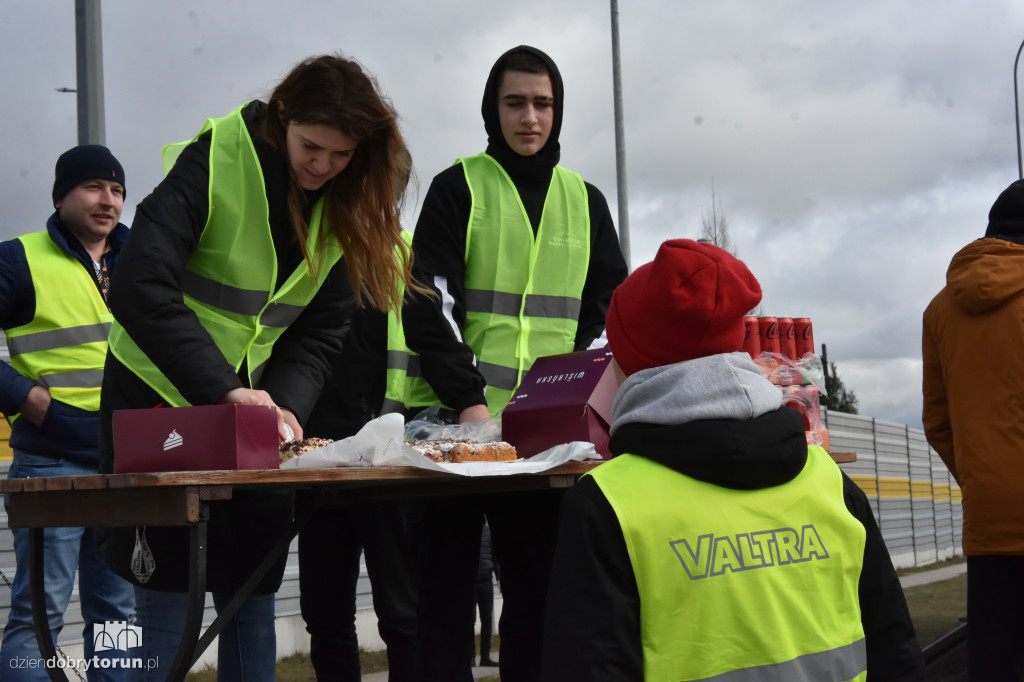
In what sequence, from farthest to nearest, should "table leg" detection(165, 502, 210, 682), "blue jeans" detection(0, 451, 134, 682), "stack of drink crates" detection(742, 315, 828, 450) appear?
"blue jeans" detection(0, 451, 134, 682) → "stack of drink crates" detection(742, 315, 828, 450) → "table leg" detection(165, 502, 210, 682)

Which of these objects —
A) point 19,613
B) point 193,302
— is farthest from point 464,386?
point 19,613

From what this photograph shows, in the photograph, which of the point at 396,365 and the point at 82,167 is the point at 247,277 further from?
the point at 82,167

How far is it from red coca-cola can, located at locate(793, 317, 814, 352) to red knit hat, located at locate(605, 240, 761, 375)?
209 cm

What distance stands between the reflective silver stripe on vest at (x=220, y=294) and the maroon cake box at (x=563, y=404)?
0.78m

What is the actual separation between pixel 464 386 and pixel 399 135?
77 cm

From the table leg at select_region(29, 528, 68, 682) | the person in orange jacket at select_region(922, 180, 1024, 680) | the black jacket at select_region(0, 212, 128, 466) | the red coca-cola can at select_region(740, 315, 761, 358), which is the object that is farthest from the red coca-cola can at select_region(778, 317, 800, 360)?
the black jacket at select_region(0, 212, 128, 466)

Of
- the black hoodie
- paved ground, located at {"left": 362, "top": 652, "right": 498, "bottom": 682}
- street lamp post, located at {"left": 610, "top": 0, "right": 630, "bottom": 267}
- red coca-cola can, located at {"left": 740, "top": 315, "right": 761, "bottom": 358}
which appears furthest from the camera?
street lamp post, located at {"left": 610, "top": 0, "right": 630, "bottom": 267}

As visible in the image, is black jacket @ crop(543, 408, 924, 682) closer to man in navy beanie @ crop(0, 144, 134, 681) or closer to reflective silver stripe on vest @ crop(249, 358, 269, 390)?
reflective silver stripe on vest @ crop(249, 358, 269, 390)

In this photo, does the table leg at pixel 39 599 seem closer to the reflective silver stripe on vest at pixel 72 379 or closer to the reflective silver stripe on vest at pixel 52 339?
the reflective silver stripe on vest at pixel 72 379

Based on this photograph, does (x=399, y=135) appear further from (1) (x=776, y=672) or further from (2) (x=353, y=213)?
(1) (x=776, y=672)

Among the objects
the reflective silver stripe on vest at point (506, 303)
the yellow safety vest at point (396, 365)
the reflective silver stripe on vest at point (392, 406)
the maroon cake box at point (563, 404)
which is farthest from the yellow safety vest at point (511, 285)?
the reflective silver stripe on vest at point (392, 406)

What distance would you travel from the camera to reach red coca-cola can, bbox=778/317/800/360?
3891 mm

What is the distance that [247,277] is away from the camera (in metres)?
2.85

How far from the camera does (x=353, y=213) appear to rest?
2998mm
